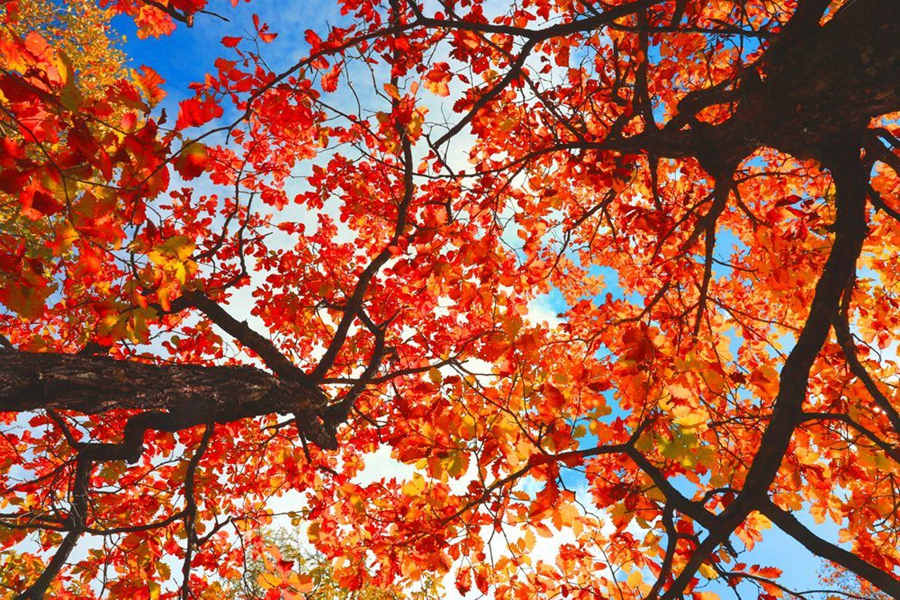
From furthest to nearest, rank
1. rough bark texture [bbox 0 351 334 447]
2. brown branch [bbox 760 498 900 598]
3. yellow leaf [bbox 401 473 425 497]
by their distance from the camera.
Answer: yellow leaf [bbox 401 473 425 497], rough bark texture [bbox 0 351 334 447], brown branch [bbox 760 498 900 598]

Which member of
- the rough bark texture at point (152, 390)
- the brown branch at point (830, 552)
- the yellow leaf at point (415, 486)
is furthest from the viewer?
the yellow leaf at point (415, 486)

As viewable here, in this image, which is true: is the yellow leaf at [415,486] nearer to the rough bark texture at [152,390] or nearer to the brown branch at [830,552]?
the rough bark texture at [152,390]

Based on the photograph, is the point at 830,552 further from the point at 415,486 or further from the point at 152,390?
the point at 152,390

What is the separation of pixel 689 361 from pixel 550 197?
2346mm

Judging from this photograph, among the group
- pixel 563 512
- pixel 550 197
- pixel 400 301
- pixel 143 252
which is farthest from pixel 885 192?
pixel 143 252

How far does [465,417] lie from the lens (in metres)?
2.70

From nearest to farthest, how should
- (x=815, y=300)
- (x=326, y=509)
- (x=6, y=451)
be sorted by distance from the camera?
(x=815, y=300) < (x=326, y=509) < (x=6, y=451)

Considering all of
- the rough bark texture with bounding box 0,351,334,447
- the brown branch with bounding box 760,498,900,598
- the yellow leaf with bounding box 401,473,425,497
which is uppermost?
the rough bark texture with bounding box 0,351,334,447

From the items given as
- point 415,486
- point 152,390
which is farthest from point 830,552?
point 152,390

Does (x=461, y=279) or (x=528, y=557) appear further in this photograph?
(x=461, y=279)

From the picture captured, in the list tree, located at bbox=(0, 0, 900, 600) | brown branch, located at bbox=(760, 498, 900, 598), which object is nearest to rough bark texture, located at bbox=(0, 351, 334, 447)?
tree, located at bbox=(0, 0, 900, 600)

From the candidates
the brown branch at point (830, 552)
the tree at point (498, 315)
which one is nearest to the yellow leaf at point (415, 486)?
the tree at point (498, 315)

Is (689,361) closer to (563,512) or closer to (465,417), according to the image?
(563,512)

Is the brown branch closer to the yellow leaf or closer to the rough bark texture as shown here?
the yellow leaf
